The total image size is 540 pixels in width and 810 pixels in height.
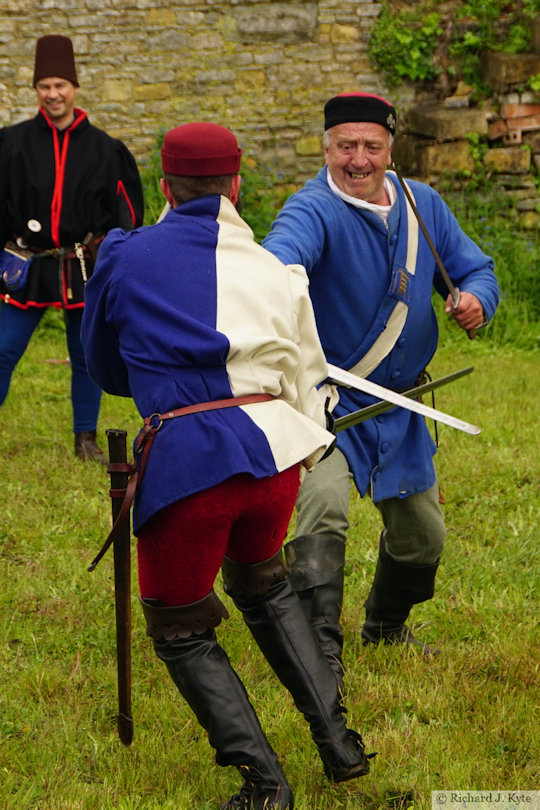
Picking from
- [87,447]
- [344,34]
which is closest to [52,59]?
[87,447]

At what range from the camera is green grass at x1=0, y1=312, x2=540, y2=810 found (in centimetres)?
275

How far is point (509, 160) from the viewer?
961 cm

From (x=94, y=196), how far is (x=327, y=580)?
3102 millimetres

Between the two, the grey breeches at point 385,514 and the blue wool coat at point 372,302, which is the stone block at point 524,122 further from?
the grey breeches at point 385,514

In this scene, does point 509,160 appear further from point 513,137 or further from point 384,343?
point 384,343

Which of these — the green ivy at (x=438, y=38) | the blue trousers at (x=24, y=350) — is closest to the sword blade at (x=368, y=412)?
the blue trousers at (x=24, y=350)

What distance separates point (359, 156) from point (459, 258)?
0.50m

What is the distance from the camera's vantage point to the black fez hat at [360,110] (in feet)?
10.3

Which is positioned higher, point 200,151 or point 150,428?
point 200,151

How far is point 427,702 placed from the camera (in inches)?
126

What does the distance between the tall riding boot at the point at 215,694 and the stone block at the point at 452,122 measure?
7.99 m

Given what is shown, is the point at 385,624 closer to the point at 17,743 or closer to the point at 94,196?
the point at 17,743

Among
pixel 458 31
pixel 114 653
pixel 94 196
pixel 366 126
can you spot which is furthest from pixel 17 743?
pixel 458 31

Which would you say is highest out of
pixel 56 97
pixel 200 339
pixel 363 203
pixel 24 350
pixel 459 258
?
pixel 56 97
